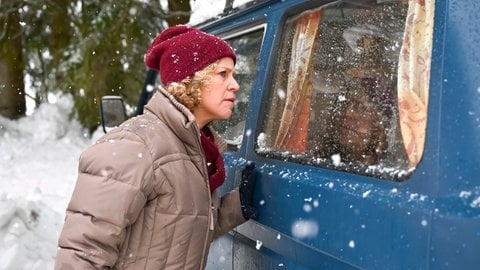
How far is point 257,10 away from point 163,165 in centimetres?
107

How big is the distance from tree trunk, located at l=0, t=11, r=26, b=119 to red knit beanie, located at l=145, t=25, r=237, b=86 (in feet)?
31.4

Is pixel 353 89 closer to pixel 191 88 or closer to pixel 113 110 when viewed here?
pixel 191 88

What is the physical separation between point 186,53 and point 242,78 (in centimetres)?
85

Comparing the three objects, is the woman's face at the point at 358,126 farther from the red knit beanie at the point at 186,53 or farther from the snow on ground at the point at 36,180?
the snow on ground at the point at 36,180

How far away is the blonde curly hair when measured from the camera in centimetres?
197

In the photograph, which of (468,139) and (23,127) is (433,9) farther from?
(23,127)

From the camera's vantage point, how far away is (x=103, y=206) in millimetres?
1647

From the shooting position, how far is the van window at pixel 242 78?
259 centimetres

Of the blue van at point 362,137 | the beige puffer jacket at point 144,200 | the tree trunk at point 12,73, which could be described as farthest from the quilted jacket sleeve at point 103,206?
the tree trunk at point 12,73

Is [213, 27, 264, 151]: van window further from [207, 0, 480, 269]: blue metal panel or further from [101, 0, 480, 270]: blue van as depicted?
[207, 0, 480, 269]: blue metal panel

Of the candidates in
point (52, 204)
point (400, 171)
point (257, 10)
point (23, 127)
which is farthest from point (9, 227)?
point (23, 127)

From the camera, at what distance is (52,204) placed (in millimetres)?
6254

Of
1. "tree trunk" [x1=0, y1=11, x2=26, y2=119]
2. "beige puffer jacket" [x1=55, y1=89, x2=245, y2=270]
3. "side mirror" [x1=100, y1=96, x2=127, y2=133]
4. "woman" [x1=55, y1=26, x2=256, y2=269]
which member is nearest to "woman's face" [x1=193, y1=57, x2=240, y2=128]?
"woman" [x1=55, y1=26, x2=256, y2=269]

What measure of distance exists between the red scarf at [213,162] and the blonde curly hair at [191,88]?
195mm
